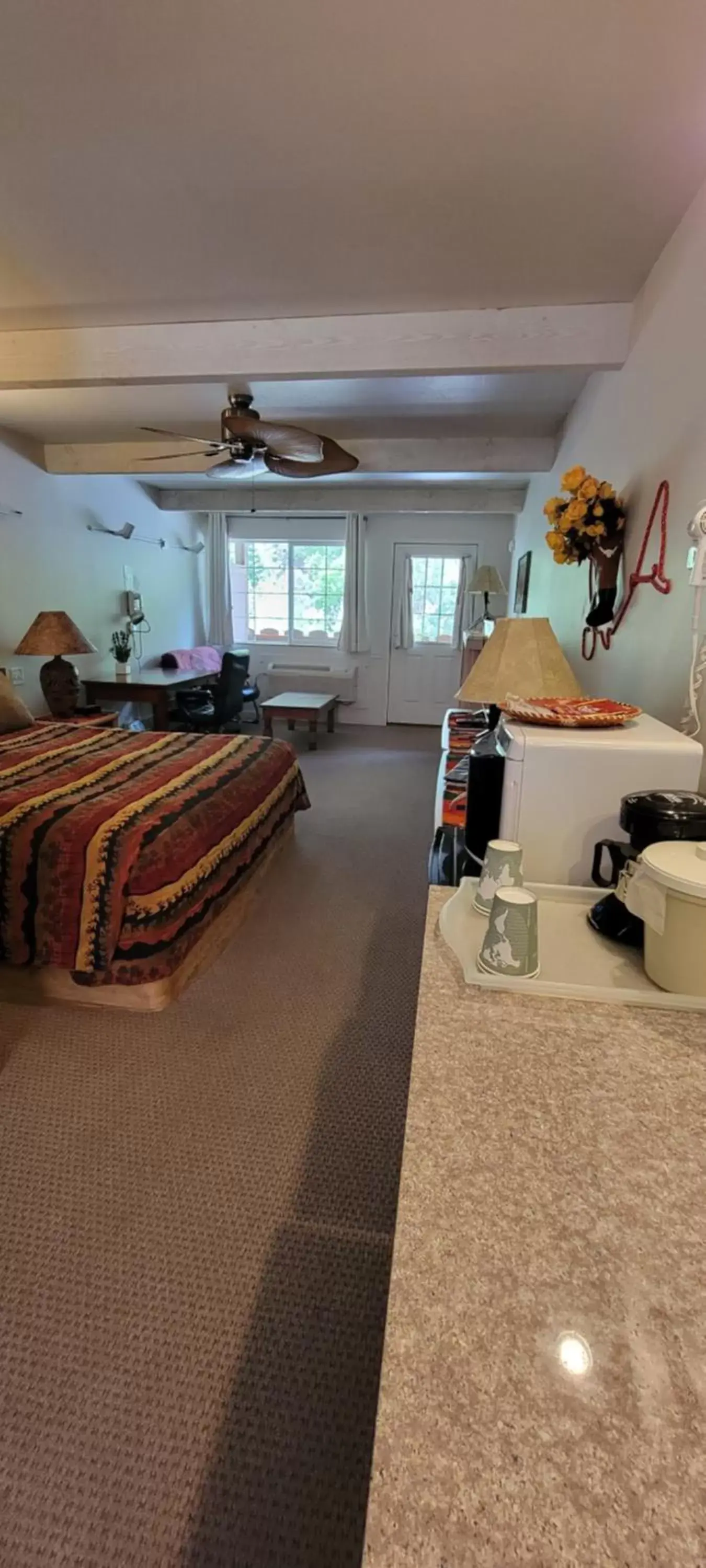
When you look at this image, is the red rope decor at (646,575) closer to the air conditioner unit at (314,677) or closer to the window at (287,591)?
the air conditioner unit at (314,677)

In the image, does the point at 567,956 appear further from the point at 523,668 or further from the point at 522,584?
the point at 522,584

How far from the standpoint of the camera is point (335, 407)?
11.9 ft

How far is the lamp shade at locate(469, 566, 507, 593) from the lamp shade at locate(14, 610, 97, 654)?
123 inches

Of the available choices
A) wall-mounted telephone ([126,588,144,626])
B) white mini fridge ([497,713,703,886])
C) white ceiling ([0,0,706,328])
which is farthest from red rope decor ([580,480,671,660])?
wall-mounted telephone ([126,588,144,626])

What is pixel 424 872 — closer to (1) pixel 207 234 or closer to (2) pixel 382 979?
(2) pixel 382 979

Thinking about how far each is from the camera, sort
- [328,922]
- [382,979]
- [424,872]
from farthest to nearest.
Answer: [424,872], [328,922], [382,979]

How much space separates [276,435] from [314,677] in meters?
4.48

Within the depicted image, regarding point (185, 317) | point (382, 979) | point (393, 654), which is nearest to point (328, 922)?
point (382, 979)

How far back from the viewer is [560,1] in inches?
47.2

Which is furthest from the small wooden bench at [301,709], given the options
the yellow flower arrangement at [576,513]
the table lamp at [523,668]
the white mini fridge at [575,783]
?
the white mini fridge at [575,783]

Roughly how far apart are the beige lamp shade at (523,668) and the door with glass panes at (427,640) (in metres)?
5.31

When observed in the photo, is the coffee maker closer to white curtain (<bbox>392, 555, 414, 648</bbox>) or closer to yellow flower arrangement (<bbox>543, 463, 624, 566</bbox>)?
yellow flower arrangement (<bbox>543, 463, 624, 566</bbox>)

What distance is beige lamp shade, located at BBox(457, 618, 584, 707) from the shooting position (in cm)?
163

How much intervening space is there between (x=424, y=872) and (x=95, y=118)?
285 cm
